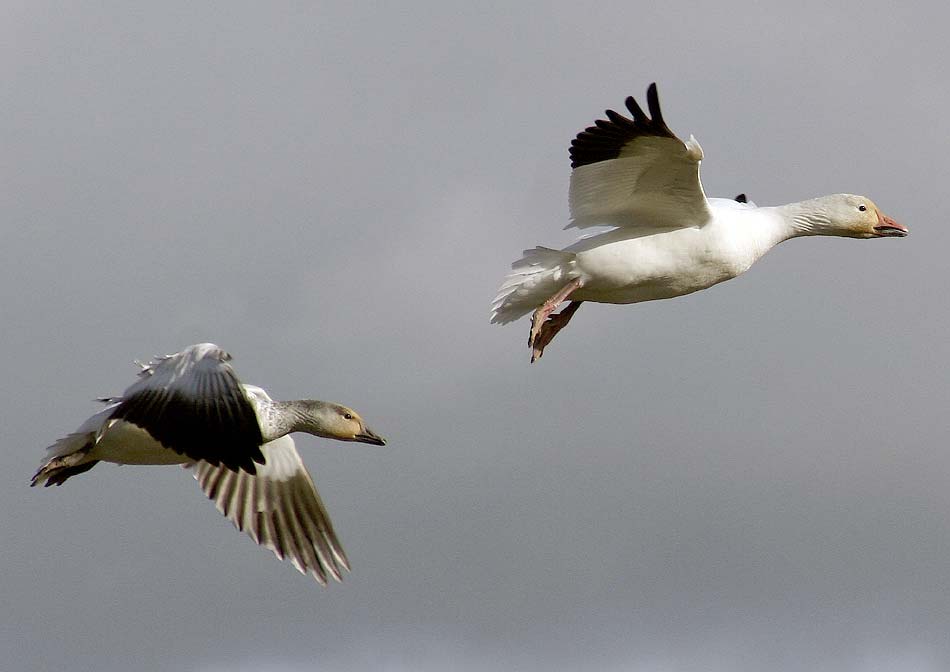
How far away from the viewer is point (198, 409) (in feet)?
36.2

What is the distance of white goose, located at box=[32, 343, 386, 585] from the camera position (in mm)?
10977

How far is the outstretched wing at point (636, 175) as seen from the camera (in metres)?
11.8

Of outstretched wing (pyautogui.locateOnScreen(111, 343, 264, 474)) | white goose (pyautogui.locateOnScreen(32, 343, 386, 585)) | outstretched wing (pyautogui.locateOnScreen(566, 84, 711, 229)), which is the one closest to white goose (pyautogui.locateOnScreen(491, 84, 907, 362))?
outstretched wing (pyautogui.locateOnScreen(566, 84, 711, 229))

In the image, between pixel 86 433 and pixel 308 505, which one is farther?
pixel 308 505

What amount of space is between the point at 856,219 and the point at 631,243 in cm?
215

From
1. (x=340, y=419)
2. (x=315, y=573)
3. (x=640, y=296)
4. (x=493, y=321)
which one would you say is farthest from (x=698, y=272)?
(x=315, y=573)

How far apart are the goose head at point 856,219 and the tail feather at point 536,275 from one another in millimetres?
2202

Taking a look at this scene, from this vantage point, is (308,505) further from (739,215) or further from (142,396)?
(739,215)

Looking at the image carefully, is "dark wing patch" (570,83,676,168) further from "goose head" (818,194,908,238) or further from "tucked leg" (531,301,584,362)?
"goose head" (818,194,908,238)

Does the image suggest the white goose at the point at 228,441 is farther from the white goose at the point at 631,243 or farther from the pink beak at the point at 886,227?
the pink beak at the point at 886,227

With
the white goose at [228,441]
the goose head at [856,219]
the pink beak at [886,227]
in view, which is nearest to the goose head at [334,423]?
the white goose at [228,441]

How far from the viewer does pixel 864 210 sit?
1366cm

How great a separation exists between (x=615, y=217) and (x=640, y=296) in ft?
1.88

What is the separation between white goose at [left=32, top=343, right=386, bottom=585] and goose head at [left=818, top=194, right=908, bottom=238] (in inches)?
147
